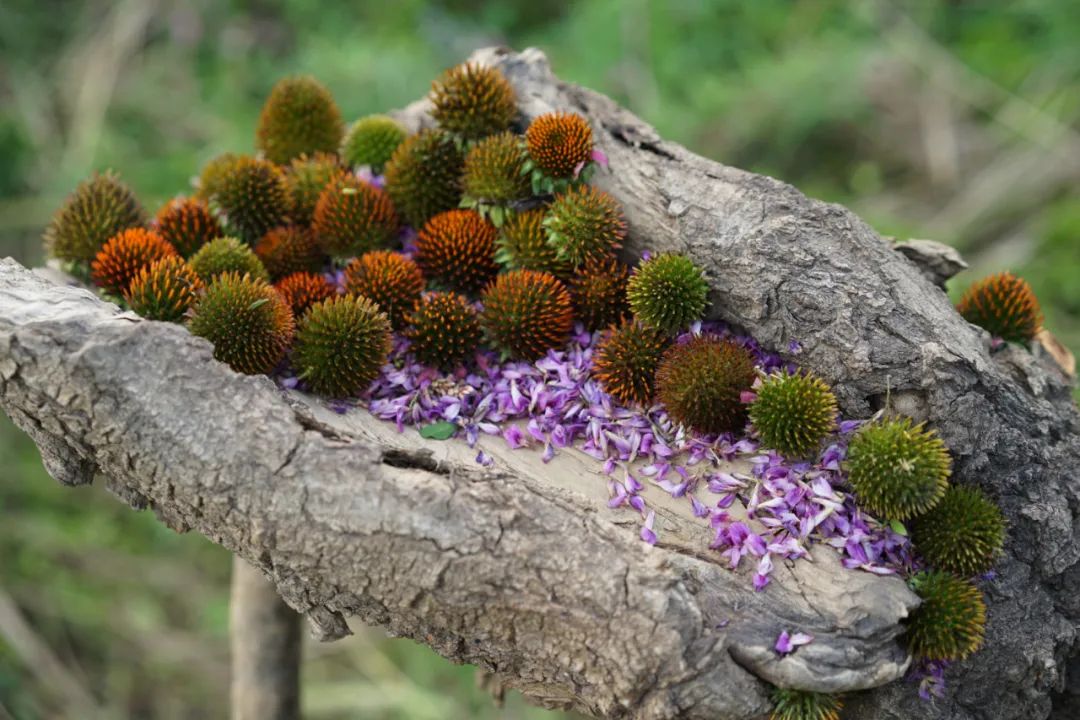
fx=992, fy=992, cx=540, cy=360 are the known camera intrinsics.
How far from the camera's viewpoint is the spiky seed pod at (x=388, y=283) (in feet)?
8.38

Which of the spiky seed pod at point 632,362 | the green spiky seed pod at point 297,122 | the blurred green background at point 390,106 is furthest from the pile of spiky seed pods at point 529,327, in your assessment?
the blurred green background at point 390,106

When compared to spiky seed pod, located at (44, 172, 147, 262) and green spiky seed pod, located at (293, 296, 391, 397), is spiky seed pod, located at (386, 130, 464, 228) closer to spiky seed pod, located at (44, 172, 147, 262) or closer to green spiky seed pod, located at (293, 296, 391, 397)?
green spiky seed pod, located at (293, 296, 391, 397)

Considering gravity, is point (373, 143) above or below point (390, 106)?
below

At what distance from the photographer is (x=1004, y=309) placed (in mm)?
2693

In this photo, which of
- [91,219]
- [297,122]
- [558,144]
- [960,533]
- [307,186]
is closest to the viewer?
[960,533]

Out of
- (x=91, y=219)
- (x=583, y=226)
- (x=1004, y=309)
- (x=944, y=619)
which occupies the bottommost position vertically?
(x=944, y=619)

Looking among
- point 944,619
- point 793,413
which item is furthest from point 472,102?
point 944,619

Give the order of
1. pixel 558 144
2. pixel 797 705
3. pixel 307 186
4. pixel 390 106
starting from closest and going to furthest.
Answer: pixel 797 705
pixel 558 144
pixel 307 186
pixel 390 106

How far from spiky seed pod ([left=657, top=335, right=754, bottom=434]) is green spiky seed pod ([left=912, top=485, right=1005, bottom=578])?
48cm

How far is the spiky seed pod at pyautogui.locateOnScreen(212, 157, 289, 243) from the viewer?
110 inches

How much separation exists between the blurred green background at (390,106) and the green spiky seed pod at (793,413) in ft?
7.98

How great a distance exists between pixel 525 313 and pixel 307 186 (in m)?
0.89

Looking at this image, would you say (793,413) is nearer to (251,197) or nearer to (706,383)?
(706,383)

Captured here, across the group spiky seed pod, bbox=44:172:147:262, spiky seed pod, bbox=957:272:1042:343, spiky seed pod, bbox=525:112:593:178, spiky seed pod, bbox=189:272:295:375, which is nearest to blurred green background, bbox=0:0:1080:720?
spiky seed pod, bbox=957:272:1042:343
